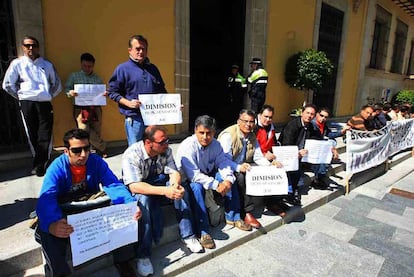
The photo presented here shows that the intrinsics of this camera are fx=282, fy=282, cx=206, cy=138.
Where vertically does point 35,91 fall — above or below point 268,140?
above

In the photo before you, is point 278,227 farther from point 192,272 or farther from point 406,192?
point 406,192

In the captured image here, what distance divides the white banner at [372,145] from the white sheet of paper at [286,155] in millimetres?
1733

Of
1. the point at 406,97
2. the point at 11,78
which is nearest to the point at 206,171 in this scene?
the point at 11,78

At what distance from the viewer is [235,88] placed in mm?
7113

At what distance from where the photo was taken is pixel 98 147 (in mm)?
4523

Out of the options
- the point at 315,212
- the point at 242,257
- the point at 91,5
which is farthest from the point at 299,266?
the point at 91,5

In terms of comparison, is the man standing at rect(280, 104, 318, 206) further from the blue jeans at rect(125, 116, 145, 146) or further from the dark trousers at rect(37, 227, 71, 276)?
the dark trousers at rect(37, 227, 71, 276)

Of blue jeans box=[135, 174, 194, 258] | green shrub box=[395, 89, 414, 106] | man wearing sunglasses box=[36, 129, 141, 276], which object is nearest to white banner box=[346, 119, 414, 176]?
blue jeans box=[135, 174, 194, 258]

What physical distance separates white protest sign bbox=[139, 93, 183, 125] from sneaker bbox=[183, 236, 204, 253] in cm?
133

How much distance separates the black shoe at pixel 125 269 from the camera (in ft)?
7.93

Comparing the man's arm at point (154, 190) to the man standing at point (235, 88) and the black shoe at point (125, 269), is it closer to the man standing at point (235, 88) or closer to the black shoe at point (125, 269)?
the black shoe at point (125, 269)

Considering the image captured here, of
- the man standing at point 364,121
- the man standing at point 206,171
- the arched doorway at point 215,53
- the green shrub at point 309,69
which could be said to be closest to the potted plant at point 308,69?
the green shrub at point 309,69

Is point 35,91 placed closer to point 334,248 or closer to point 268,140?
point 268,140

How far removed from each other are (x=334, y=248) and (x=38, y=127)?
401 cm
